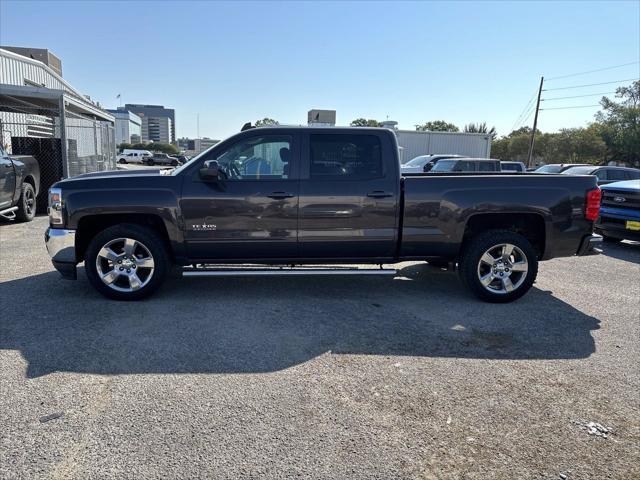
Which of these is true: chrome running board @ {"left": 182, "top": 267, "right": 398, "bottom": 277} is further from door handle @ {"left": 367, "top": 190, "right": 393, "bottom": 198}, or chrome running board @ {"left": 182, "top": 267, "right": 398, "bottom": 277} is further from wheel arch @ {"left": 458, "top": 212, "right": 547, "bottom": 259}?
Answer: wheel arch @ {"left": 458, "top": 212, "right": 547, "bottom": 259}

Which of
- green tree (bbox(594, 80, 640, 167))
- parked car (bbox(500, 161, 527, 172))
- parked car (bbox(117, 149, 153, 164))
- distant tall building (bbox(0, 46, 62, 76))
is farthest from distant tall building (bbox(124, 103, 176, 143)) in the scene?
parked car (bbox(500, 161, 527, 172))

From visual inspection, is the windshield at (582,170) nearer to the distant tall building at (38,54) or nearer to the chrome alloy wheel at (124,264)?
the chrome alloy wheel at (124,264)

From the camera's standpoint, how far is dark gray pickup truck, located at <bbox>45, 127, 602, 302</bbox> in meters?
5.19

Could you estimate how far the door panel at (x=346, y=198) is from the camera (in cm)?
529

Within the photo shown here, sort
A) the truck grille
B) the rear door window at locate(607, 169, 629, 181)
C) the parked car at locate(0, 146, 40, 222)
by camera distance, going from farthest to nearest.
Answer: the rear door window at locate(607, 169, 629, 181) < the parked car at locate(0, 146, 40, 222) < the truck grille

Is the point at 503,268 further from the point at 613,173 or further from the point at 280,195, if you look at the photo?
the point at 613,173

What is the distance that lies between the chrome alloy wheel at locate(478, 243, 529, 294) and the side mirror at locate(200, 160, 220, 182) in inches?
123

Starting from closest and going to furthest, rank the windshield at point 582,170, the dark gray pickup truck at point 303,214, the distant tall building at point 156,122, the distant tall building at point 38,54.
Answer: the dark gray pickup truck at point 303,214
the windshield at point 582,170
the distant tall building at point 38,54
the distant tall building at point 156,122

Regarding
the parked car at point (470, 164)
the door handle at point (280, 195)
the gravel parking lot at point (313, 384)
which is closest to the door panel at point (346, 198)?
the door handle at point (280, 195)

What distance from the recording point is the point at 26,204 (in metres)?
10.5

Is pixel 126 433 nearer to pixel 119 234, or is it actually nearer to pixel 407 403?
pixel 407 403

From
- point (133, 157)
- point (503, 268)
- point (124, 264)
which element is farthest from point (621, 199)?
point (133, 157)

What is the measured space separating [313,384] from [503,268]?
3041mm

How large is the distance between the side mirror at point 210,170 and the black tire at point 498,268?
2961 mm
